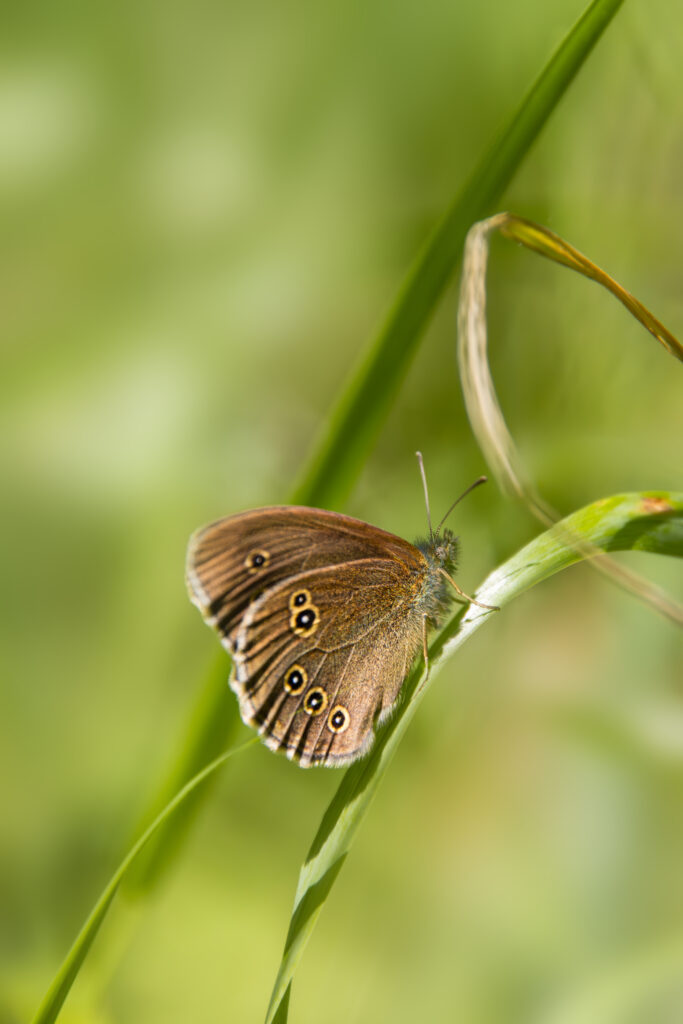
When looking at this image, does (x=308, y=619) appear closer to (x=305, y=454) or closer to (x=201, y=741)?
(x=201, y=741)

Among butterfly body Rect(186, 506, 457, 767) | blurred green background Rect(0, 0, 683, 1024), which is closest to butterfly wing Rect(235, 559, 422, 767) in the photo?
butterfly body Rect(186, 506, 457, 767)

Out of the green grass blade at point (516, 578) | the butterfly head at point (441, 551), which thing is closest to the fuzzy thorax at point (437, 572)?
the butterfly head at point (441, 551)

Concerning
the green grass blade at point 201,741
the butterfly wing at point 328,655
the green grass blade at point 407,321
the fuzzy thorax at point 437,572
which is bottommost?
the green grass blade at point 201,741

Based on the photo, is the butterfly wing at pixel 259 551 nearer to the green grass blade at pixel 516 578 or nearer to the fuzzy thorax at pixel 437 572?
the fuzzy thorax at pixel 437 572

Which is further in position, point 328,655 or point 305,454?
point 305,454

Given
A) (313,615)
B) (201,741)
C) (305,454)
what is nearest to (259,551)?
(313,615)

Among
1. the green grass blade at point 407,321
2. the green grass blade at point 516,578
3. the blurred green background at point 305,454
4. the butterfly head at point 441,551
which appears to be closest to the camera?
the green grass blade at point 516,578

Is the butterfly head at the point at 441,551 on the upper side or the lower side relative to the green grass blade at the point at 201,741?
upper

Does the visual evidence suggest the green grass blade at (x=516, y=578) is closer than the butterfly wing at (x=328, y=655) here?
Yes
